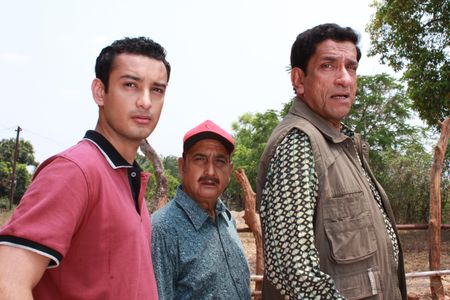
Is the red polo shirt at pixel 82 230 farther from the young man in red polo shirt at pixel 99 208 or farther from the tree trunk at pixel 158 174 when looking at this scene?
the tree trunk at pixel 158 174

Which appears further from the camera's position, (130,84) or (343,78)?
(343,78)

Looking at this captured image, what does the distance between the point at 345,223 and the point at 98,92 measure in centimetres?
96

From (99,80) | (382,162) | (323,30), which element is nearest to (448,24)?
(382,162)

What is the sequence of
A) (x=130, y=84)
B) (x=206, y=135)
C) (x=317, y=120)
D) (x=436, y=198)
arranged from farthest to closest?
(x=436, y=198), (x=206, y=135), (x=317, y=120), (x=130, y=84)

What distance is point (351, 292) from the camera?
61.2 inches

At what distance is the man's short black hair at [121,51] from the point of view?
152 cm

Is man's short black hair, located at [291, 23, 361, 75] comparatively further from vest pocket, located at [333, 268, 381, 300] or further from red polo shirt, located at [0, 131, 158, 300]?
red polo shirt, located at [0, 131, 158, 300]

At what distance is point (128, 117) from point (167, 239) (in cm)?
70

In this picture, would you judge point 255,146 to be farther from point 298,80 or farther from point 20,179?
point 298,80

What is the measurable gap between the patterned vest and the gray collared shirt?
0.85 feet

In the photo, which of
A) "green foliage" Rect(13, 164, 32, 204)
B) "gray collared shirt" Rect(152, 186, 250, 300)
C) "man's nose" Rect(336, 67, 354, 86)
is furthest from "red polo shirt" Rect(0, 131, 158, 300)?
"green foliage" Rect(13, 164, 32, 204)

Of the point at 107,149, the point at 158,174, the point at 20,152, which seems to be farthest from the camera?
the point at 20,152

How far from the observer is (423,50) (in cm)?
1185

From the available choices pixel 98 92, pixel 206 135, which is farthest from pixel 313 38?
pixel 98 92
